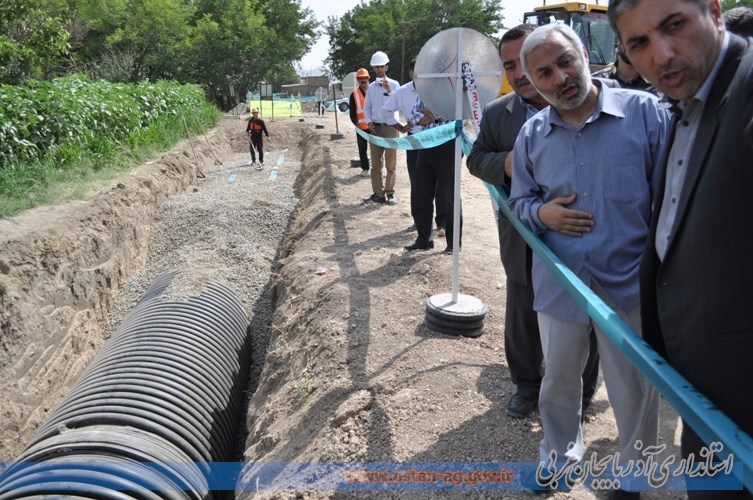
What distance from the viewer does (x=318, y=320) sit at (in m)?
4.84

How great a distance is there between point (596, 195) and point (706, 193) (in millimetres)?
763

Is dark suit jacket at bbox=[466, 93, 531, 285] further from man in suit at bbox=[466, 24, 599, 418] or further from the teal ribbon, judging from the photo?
the teal ribbon

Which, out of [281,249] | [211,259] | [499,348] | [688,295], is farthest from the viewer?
[281,249]

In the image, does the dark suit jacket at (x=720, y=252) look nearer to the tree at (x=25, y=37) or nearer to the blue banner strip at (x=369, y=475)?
the blue banner strip at (x=369, y=475)

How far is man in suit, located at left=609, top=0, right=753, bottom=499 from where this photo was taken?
129cm

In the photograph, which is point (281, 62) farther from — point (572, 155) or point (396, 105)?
point (572, 155)

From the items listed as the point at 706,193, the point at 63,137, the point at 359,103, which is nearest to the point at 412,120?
the point at 359,103

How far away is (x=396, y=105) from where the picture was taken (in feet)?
22.2

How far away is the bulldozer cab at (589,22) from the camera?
1218 centimetres

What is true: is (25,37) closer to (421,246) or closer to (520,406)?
(421,246)

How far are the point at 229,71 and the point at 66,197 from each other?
31265mm

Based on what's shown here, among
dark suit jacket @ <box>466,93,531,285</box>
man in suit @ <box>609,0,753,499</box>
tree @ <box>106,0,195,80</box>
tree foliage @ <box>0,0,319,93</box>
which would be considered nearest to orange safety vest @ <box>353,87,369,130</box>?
dark suit jacket @ <box>466,93,531,285</box>

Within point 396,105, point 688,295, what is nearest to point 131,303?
point 396,105

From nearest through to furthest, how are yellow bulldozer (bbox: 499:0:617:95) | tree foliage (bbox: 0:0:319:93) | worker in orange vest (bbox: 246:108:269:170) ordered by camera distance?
yellow bulldozer (bbox: 499:0:617:95) < worker in orange vest (bbox: 246:108:269:170) < tree foliage (bbox: 0:0:319:93)
